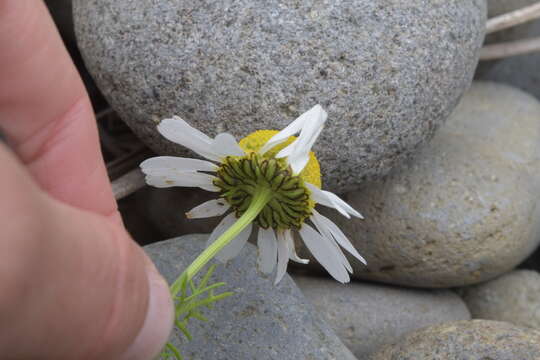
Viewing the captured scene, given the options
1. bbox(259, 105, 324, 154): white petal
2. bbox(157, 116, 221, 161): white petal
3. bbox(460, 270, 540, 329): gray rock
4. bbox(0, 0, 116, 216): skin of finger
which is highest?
bbox(0, 0, 116, 216): skin of finger

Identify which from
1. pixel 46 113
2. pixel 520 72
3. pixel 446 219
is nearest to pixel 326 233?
pixel 46 113

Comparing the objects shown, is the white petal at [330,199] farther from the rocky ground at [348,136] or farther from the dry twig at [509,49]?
the dry twig at [509,49]

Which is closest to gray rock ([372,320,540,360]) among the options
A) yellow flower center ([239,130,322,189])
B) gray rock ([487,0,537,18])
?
yellow flower center ([239,130,322,189])

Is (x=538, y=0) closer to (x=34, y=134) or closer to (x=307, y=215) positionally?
(x=307, y=215)

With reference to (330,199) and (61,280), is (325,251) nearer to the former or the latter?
(330,199)

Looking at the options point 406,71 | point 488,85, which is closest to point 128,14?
point 406,71

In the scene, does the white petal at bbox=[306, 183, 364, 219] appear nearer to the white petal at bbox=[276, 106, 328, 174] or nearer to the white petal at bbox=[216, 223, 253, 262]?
the white petal at bbox=[276, 106, 328, 174]

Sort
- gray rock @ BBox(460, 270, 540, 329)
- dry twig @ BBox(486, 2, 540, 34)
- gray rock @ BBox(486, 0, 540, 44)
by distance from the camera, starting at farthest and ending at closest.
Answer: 1. gray rock @ BBox(486, 0, 540, 44)
2. dry twig @ BBox(486, 2, 540, 34)
3. gray rock @ BBox(460, 270, 540, 329)
